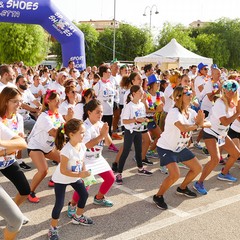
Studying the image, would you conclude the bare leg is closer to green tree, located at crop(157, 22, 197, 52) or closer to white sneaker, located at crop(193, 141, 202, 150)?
white sneaker, located at crop(193, 141, 202, 150)

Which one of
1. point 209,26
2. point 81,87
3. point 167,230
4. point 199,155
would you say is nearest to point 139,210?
point 167,230

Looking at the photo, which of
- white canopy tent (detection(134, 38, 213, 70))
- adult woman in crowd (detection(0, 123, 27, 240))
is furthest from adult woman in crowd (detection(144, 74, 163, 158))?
white canopy tent (detection(134, 38, 213, 70))

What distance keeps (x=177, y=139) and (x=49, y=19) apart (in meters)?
9.65

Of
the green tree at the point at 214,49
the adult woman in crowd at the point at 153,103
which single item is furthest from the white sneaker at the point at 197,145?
the green tree at the point at 214,49

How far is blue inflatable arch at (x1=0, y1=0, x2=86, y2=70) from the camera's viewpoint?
39.6 ft

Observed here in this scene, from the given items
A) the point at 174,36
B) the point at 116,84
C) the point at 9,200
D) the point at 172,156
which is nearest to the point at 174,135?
the point at 172,156

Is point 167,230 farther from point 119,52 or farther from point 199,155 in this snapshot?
point 119,52

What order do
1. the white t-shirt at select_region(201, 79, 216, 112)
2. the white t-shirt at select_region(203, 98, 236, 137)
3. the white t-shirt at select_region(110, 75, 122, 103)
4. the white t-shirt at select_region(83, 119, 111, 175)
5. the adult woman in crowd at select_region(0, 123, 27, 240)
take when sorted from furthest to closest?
the white t-shirt at select_region(110, 75, 122, 103)
the white t-shirt at select_region(201, 79, 216, 112)
the white t-shirt at select_region(203, 98, 236, 137)
the white t-shirt at select_region(83, 119, 111, 175)
the adult woman in crowd at select_region(0, 123, 27, 240)

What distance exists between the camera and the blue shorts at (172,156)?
4.60 meters

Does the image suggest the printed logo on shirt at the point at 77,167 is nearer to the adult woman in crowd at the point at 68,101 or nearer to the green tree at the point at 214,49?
the adult woman in crowd at the point at 68,101

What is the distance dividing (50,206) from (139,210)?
1.18m

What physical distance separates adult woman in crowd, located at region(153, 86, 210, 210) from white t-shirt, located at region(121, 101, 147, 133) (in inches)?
37.4

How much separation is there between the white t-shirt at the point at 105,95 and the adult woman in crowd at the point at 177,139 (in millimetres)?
3056

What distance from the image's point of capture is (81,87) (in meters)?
8.91
